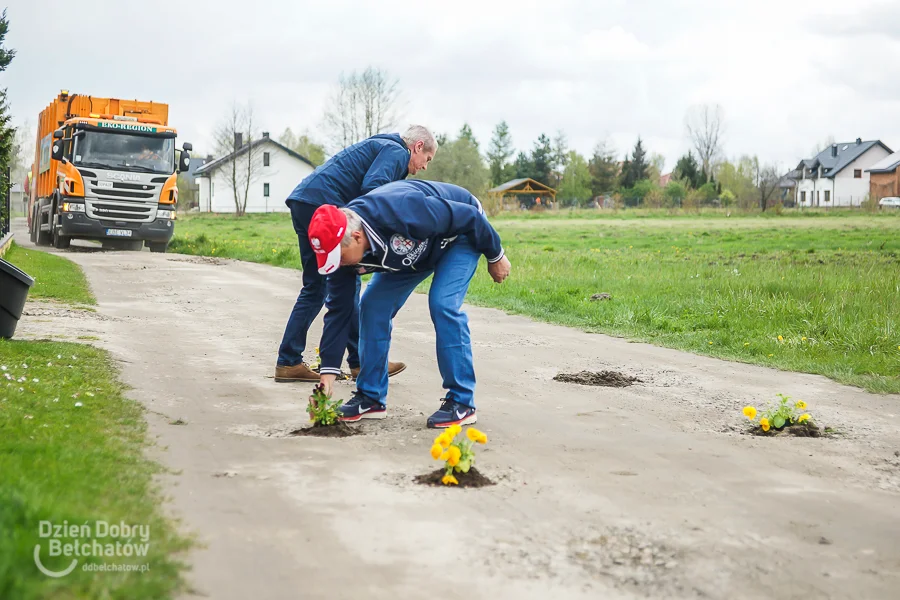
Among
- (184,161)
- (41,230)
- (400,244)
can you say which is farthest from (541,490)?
(41,230)

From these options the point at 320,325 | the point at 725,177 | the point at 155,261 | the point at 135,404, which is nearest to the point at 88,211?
the point at 155,261

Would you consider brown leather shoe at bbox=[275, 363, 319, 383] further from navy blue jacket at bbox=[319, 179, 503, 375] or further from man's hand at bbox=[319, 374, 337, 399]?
man's hand at bbox=[319, 374, 337, 399]

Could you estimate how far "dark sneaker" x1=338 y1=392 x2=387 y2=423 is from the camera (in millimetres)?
6133

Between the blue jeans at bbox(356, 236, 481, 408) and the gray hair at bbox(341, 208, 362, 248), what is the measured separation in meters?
0.75

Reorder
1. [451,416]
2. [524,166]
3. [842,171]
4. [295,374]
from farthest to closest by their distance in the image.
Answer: [524,166], [842,171], [295,374], [451,416]

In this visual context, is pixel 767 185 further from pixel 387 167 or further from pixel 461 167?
pixel 387 167

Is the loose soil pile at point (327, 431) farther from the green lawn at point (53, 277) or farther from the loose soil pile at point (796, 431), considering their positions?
the green lawn at point (53, 277)

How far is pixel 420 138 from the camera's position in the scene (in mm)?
7062

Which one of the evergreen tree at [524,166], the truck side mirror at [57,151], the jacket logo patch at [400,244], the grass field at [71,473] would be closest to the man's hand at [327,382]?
the jacket logo patch at [400,244]

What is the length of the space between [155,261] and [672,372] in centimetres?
1476

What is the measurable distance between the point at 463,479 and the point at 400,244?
156cm

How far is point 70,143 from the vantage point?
79.8ft

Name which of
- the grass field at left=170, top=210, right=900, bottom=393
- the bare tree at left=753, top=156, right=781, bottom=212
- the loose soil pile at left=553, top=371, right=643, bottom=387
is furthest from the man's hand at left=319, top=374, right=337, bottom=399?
the bare tree at left=753, top=156, right=781, bottom=212

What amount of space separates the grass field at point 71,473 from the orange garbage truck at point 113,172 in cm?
1724
